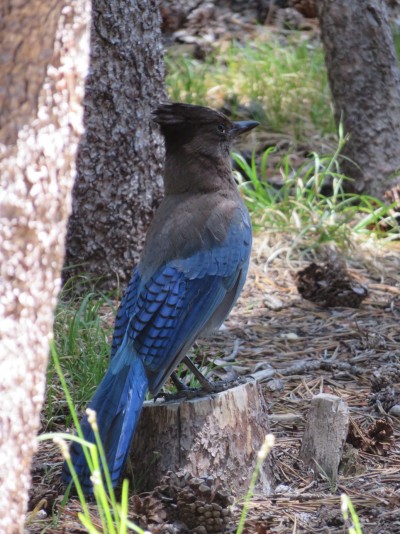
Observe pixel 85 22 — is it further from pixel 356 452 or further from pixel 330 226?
pixel 330 226

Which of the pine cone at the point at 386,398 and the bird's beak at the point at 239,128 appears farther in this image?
the bird's beak at the point at 239,128

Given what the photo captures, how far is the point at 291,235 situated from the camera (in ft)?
19.4

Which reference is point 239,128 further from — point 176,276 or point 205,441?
point 205,441

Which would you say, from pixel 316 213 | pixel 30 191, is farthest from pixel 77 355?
pixel 316 213

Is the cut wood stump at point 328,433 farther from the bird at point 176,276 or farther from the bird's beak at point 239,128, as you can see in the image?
the bird's beak at point 239,128

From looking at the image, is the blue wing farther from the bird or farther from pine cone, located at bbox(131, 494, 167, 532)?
pine cone, located at bbox(131, 494, 167, 532)

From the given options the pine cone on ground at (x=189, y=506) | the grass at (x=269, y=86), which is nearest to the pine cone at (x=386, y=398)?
the pine cone on ground at (x=189, y=506)

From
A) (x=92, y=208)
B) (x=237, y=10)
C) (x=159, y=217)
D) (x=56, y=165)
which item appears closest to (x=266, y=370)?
(x=159, y=217)

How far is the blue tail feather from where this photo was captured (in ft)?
9.36

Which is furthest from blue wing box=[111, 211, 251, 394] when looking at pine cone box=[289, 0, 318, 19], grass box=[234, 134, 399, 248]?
pine cone box=[289, 0, 318, 19]

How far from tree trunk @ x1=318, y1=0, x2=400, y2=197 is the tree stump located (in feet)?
11.3

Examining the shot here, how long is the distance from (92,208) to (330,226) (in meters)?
1.61

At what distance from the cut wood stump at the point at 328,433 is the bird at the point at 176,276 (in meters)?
0.49

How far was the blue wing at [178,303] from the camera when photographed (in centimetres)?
315
